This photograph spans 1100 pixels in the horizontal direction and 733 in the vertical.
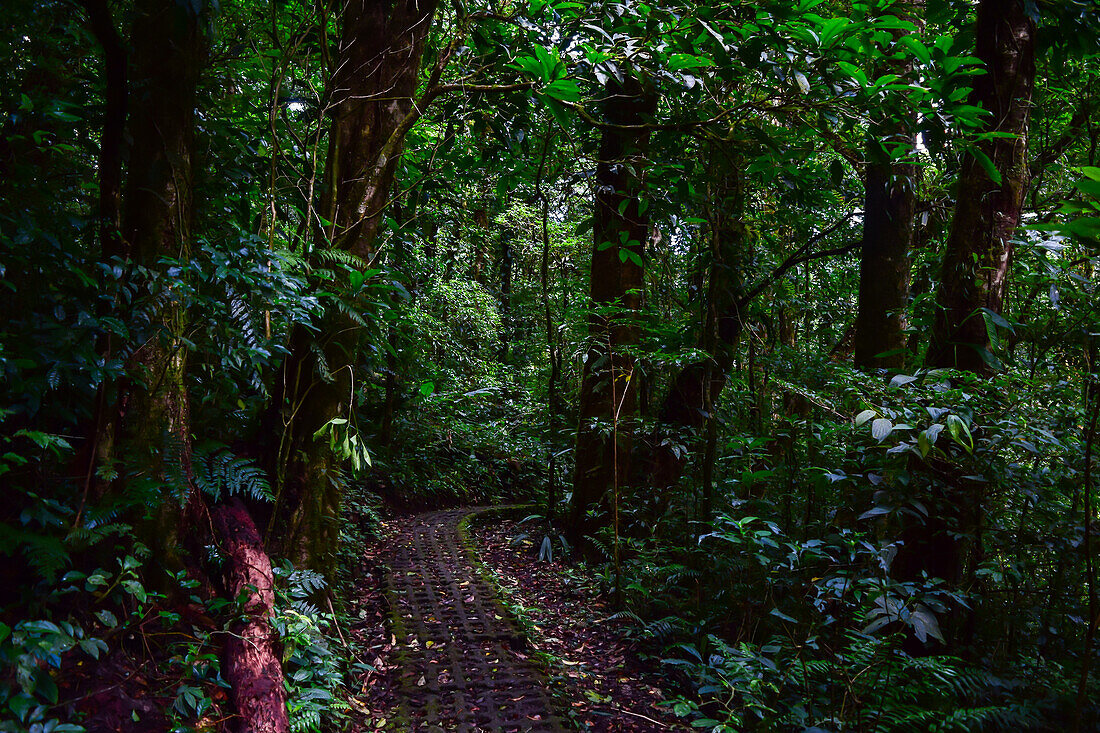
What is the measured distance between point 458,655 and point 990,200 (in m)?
4.48

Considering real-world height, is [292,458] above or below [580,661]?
above

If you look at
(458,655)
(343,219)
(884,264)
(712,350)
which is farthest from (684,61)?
(458,655)

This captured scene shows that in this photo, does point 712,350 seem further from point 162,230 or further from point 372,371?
point 162,230

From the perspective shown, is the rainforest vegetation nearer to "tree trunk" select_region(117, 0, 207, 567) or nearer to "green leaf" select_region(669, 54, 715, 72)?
"tree trunk" select_region(117, 0, 207, 567)

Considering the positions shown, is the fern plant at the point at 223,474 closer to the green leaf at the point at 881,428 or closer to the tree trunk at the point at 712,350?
the green leaf at the point at 881,428

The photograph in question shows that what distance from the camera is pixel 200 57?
339 centimetres

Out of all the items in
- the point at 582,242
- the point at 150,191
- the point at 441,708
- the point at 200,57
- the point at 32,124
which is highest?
the point at 582,242

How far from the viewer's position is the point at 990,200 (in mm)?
3746

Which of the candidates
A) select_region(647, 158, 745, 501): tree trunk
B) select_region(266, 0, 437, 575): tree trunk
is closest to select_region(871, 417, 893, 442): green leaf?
select_region(647, 158, 745, 501): tree trunk

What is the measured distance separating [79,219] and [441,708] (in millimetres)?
3173

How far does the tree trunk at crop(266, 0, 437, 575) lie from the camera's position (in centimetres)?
400

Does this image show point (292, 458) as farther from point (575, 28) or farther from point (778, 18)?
point (778, 18)

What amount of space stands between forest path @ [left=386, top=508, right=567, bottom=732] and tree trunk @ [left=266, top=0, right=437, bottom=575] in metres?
0.94

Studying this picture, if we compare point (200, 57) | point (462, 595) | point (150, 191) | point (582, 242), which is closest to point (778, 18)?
point (200, 57)
